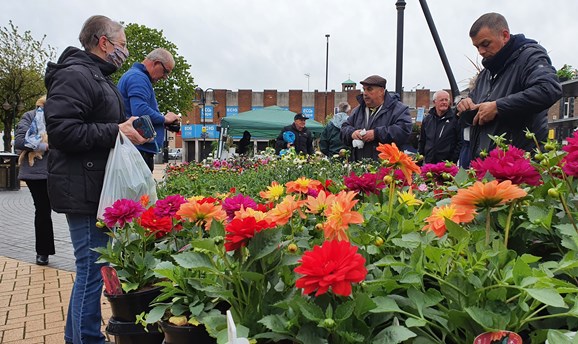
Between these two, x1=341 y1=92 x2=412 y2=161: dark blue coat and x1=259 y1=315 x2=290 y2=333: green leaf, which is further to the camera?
x1=341 y1=92 x2=412 y2=161: dark blue coat

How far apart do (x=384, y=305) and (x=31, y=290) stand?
3.99m

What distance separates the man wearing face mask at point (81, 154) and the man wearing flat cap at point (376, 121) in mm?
2356

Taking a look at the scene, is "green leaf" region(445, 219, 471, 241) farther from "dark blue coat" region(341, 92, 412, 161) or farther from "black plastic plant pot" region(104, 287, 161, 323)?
"dark blue coat" region(341, 92, 412, 161)

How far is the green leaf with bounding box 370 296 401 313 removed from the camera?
2.73 ft

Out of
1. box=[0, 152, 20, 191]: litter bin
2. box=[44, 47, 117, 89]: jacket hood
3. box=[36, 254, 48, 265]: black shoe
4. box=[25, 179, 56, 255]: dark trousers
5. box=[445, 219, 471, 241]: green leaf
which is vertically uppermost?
box=[44, 47, 117, 89]: jacket hood

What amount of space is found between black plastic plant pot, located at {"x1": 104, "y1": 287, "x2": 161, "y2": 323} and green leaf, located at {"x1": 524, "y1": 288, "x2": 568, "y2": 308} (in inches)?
45.6

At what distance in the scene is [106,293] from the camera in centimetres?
163

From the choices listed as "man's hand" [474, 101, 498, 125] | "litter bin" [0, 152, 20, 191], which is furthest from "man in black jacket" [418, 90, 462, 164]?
"litter bin" [0, 152, 20, 191]

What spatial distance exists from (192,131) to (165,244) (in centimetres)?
4593

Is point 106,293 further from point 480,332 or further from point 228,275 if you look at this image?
point 480,332

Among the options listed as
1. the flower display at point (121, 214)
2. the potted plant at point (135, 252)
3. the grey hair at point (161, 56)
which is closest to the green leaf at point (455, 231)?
the potted plant at point (135, 252)

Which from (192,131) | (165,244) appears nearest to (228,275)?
(165,244)

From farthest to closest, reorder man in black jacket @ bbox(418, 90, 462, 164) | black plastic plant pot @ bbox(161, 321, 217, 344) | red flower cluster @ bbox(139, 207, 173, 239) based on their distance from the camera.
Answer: man in black jacket @ bbox(418, 90, 462, 164) → red flower cluster @ bbox(139, 207, 173, 239) → black plastic plant pot @ bbox(161, 321, 217, 344)

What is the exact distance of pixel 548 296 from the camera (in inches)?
29.0
